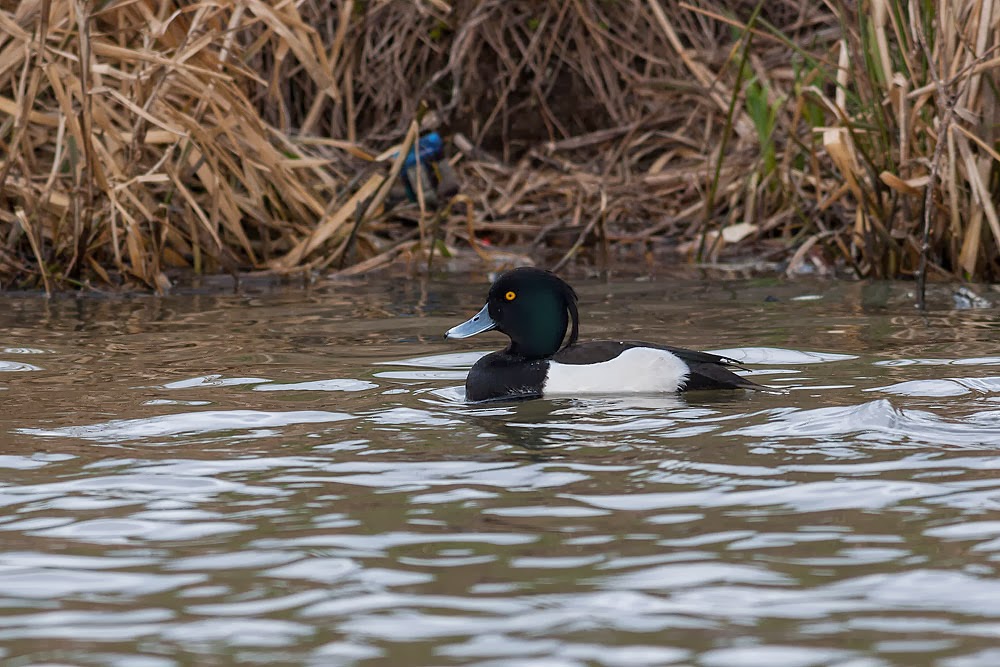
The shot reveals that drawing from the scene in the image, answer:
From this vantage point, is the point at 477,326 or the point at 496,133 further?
the point at 496,133

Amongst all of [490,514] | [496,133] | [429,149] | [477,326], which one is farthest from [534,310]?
[496,133]

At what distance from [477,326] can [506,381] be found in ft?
1.71

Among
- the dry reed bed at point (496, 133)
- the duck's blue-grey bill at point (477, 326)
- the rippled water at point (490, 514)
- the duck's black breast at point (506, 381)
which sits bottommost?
the rippled water at point (490, 514)

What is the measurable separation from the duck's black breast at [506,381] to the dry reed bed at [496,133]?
2.61 m

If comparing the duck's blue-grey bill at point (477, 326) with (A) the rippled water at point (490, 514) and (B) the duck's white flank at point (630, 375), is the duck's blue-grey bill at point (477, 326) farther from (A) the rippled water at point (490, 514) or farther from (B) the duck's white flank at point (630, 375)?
(B) the duck's white flank at point (630, 375)

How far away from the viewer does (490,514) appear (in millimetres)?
3410

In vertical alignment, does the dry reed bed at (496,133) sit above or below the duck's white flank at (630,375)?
above

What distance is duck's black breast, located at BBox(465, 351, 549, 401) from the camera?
5055mm

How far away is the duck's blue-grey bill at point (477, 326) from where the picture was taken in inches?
215

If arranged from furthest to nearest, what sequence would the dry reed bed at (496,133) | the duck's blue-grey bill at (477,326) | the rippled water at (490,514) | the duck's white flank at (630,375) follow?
1. the dry reed bed at (496,133)
2. the duck's blue-grey bill at (477,326)
3. the duck's white flank at (630,375)
4. the rippled water at (490,514)

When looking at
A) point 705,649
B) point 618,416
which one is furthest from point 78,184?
point 705,649

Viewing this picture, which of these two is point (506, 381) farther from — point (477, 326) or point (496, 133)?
point (496, 133)

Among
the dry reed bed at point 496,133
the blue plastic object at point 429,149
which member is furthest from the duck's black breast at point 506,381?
the blue plastic object at point 429,149

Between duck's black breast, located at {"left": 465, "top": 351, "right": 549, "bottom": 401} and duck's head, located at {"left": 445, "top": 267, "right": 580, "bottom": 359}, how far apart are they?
157 mm
